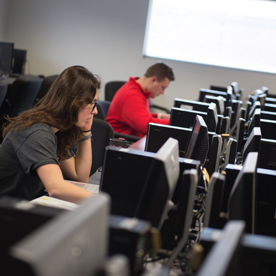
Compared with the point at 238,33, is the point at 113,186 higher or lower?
lower

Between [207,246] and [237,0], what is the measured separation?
20.6 feet

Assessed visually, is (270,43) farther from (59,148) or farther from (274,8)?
(59,148)

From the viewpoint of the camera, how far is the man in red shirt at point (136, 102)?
3830 mm

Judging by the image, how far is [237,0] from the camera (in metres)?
6.60

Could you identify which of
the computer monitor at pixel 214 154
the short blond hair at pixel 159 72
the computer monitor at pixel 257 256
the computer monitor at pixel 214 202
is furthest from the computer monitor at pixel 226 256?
the short blond hair at pixel 159 72

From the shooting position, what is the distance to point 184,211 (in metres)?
1.33

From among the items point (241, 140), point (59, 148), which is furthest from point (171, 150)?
point (241, 140)

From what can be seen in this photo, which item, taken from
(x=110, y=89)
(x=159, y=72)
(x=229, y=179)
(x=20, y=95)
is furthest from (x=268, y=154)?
(x=110, y=89)

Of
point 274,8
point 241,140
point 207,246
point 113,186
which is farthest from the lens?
point 274,8

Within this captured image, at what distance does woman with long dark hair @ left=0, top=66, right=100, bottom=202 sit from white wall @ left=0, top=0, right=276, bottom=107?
5.06 meters

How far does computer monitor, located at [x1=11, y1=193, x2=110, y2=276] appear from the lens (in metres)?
0.59

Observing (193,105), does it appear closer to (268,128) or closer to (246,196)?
(268,128)

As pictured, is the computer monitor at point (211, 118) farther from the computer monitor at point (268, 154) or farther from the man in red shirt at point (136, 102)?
the man in red shirt at point (136, 102)

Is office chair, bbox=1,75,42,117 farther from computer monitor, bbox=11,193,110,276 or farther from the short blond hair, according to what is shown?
computer monitor, bbox=11,193,110,276
